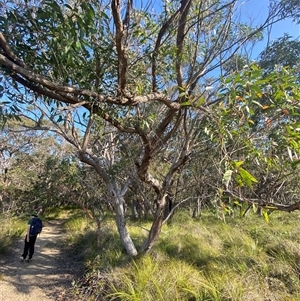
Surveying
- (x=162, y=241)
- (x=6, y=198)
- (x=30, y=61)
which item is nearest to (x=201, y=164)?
(x=162, y=241)

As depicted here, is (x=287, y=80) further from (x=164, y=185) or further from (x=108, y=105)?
(x=164, y=185)

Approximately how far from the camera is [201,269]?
4.66m

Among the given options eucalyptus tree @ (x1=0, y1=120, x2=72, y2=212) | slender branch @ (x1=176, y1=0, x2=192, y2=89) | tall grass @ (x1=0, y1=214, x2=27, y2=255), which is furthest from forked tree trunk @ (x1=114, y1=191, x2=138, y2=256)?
eucalyptus tree @ (x1=0, y1=120, x2=72, y2=212)

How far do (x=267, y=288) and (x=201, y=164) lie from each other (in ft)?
7.67

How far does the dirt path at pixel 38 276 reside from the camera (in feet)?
15.7

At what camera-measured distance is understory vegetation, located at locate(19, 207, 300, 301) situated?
3.76 metres

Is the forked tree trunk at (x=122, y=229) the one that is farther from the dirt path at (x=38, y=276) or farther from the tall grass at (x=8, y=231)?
the tall grass at (x=8, y=231)

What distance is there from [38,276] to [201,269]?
13.6 ft

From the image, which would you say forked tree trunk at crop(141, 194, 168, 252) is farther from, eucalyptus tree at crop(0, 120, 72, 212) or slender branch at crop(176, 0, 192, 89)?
eucalyptus tree at crop(0, 120, 72, 212)

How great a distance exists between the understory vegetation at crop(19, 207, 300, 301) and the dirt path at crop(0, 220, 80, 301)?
46 cm

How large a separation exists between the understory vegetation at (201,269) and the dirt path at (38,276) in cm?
46

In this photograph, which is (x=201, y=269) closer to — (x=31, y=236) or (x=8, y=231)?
(x=31, y=236)

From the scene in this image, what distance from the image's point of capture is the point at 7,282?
536 cm

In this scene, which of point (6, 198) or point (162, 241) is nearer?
point (162, 241)
